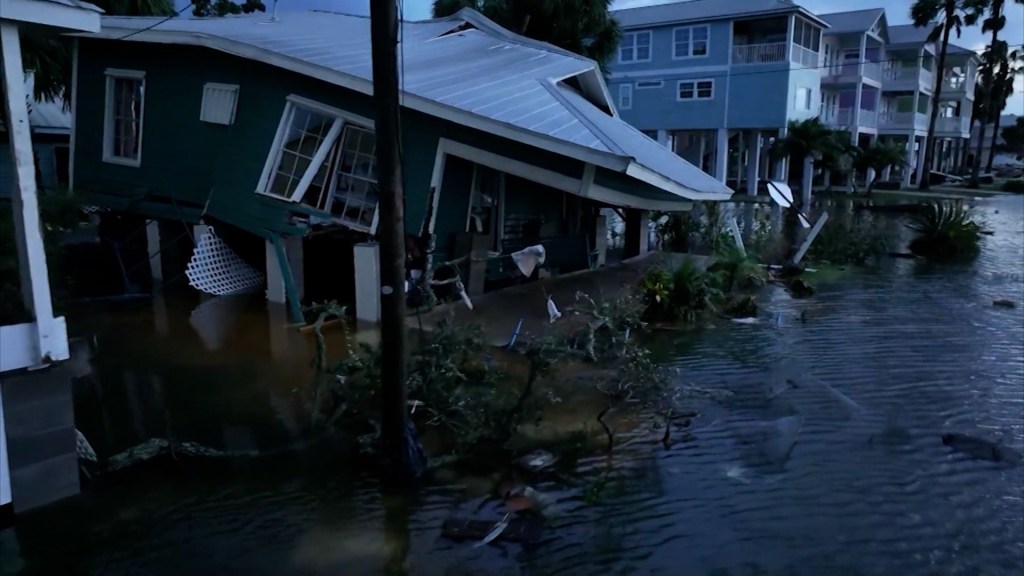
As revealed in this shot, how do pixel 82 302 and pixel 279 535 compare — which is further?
pixel 82 302

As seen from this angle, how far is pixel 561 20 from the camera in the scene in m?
22.5

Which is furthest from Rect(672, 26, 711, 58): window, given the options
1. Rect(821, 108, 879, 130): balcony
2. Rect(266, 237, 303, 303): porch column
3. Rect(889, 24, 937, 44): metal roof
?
Rect(266, 237, 303, 303): porch column

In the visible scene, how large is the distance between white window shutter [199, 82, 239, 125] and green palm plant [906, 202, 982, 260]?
55.1 ft

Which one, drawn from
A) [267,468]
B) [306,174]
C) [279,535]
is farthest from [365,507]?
[306,174]

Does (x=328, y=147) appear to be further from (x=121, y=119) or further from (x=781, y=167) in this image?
(x=781, y=167)

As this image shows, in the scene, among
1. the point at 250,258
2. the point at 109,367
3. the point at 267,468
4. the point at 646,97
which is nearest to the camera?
the point at 267,468

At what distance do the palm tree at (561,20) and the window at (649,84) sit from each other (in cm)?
1355

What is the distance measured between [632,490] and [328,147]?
25.9ft

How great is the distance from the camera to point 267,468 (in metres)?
6.28

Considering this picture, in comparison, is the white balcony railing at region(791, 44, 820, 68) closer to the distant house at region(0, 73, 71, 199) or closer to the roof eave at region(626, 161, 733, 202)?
the roof eave at region(626, 161, 733, 202)

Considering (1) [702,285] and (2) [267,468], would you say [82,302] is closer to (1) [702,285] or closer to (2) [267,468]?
(2) [267,468]

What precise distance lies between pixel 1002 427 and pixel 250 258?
1188 cm

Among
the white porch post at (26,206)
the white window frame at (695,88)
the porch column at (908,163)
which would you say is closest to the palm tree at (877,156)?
the white window frame at (695,88)

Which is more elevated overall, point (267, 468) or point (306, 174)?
point (306, 174)
